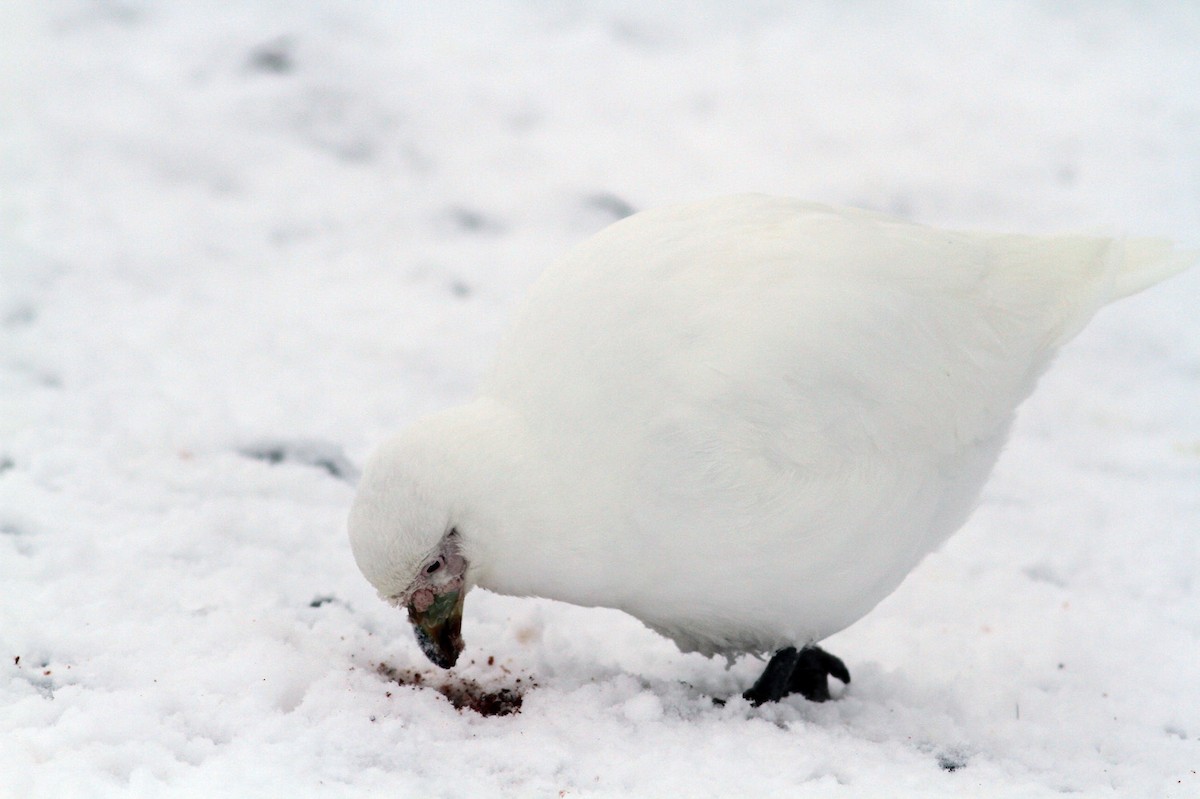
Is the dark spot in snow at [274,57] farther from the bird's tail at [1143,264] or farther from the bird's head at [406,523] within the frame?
the bird's tail at [1143,264]

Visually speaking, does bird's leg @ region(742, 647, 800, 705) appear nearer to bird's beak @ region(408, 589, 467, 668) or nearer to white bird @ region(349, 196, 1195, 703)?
white bird @ region(349, 196, 1195, 703)

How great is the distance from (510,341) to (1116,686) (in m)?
2.31

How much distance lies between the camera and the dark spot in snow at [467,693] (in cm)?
323

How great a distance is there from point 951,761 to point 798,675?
0.76m

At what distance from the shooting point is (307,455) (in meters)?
4.72

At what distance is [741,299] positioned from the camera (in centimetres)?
320

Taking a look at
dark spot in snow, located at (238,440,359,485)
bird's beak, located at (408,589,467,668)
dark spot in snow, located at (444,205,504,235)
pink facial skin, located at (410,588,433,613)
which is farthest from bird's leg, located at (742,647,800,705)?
dark spot in snow, located at (444,205,504,235)

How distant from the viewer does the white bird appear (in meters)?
3.10

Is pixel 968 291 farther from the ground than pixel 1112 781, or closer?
farther from the ground

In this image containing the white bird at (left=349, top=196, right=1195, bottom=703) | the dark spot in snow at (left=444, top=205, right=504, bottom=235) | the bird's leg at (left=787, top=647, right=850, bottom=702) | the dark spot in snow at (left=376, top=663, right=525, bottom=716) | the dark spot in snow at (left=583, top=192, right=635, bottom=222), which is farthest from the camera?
the dark spot in snow at (left=583, top=192, right=635, bottom=222)

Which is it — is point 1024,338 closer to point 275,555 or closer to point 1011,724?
point 1011,724

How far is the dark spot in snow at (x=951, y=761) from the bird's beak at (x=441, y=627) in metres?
1.38

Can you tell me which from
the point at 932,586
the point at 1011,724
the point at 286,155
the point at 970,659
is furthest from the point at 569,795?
the point at 286,155

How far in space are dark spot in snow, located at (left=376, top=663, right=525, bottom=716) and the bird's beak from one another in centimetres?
7
